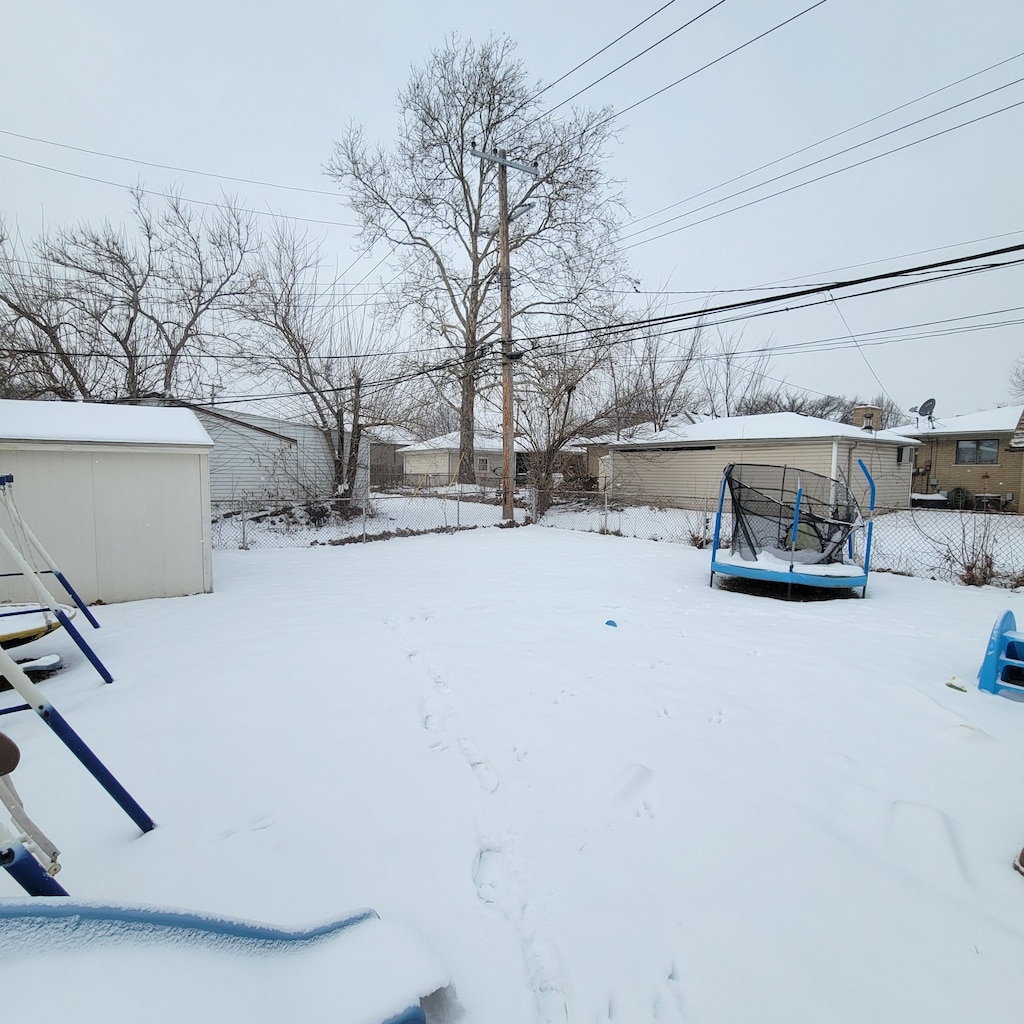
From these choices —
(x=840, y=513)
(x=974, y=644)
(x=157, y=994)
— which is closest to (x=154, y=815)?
(x=157, y=994)

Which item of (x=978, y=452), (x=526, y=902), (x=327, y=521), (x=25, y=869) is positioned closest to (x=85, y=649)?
(x=25, y=869)

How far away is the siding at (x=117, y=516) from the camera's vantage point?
6.22 metres

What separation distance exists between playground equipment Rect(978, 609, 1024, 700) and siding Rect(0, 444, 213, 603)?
8.07 m

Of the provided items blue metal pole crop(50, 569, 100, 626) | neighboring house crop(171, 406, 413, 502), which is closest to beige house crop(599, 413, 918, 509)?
neighboring house crop(171, 406, 413, 502)

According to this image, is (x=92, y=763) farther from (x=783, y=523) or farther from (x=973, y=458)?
(x=973, y=458)

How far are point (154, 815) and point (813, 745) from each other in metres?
3.51

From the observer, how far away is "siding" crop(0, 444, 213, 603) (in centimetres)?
622

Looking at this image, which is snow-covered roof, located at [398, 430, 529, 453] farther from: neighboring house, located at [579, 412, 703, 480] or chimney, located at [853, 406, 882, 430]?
chimney, located at [853, 406, 882, 430]

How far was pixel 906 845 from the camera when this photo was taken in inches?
93.6

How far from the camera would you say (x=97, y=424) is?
22.1ft

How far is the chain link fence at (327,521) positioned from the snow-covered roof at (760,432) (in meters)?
6.42

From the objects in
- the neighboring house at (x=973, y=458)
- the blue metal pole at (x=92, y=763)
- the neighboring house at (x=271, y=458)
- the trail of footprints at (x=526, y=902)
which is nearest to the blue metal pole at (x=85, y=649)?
the blue metal pole at (x=92, y=763)

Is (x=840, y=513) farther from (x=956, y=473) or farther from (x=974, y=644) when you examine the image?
(x=956, y=473)

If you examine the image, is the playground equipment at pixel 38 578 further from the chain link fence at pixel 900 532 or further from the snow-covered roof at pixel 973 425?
the snow-covered roof at pixel 973 425
